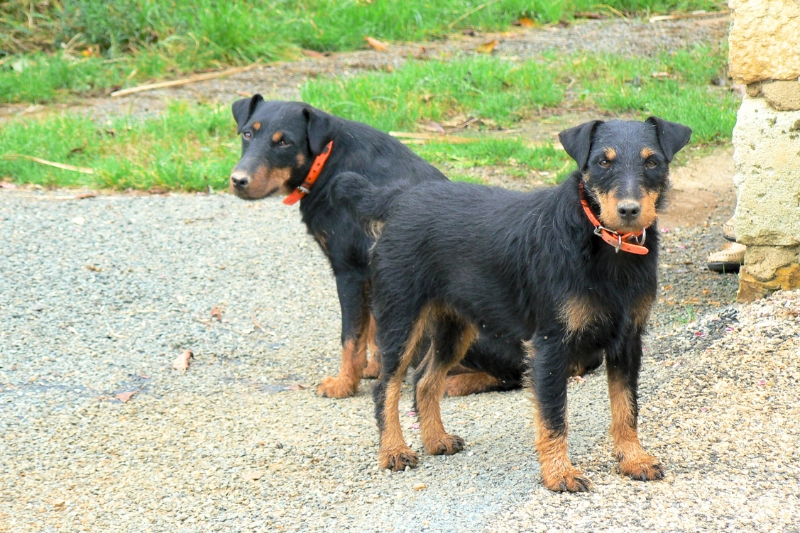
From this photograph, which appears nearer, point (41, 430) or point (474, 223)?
Answer: point (474, 223)

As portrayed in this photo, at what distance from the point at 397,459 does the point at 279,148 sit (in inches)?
98.1

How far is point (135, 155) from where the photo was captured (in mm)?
10430

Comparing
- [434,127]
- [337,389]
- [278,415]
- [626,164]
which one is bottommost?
[337,389]

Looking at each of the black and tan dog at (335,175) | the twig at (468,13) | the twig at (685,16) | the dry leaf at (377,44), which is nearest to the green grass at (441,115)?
the dry leaf at (377,44)

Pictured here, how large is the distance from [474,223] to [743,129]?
7.26 feet

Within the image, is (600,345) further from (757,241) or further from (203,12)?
(203,12)

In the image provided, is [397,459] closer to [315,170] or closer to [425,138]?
[315,170]

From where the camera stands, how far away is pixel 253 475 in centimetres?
485

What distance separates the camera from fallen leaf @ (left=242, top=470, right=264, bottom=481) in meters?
4.82

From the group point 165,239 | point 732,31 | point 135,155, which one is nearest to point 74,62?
point 135,155

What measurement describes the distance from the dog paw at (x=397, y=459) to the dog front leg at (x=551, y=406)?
0.83m

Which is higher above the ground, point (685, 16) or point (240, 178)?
point (240, 178)

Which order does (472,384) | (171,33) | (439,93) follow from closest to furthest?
(472,384), (439,93), (171,33)

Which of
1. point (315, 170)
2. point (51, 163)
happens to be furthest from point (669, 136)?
point (51, 163)
